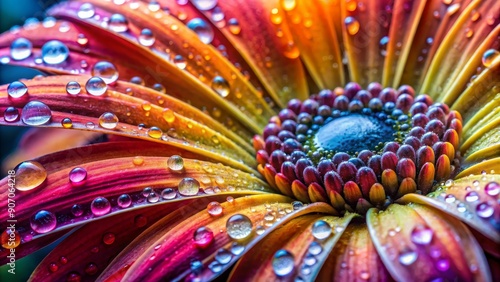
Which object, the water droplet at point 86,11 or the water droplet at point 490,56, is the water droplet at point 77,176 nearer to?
the water droplet at point 86,11

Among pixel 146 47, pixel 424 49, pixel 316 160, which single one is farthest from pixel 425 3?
pixel 146 47

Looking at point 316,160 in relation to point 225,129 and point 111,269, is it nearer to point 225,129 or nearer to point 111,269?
point 225,129

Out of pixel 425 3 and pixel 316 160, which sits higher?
pixel 425 3

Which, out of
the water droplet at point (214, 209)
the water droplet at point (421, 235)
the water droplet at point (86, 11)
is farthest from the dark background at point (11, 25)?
the water droplet at point (421, 235)

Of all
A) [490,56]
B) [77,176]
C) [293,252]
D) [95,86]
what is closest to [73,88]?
[95,86]

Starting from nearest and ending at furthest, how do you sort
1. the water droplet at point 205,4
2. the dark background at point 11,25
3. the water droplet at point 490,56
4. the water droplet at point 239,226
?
the water droplet at point 239,226 → the water droplet at point 490,56 → the water droplet at point 205,4 → the dark background at point 11,25

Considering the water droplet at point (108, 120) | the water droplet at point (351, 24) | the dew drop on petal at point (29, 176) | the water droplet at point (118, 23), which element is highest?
the water droplet at point (118, 23)
